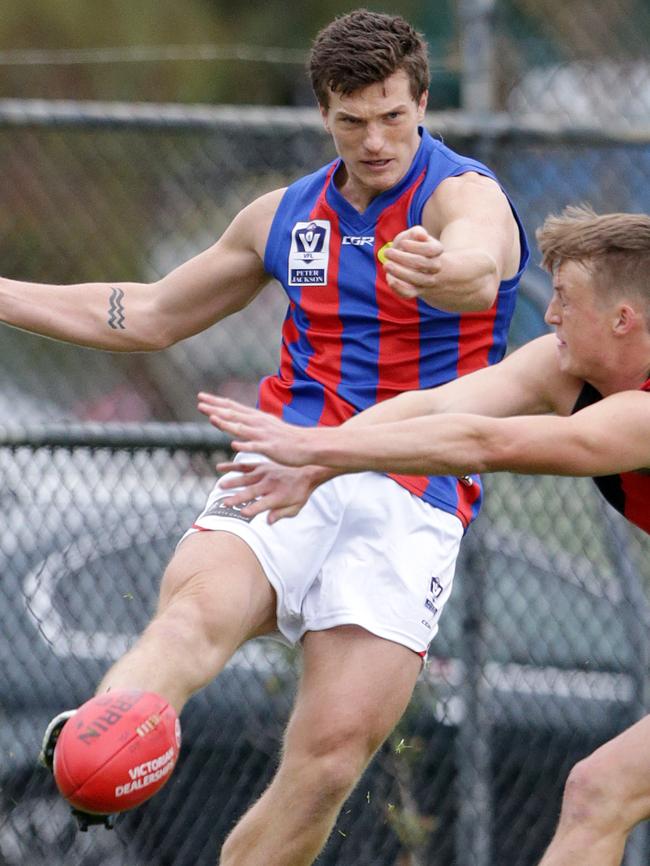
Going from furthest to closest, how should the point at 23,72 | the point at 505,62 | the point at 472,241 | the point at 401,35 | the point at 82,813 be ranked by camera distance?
1. the point at 23,72
2. the point at 505,62
3. the point at 401,35
4. the point at 472,241
5. the point at 82,813

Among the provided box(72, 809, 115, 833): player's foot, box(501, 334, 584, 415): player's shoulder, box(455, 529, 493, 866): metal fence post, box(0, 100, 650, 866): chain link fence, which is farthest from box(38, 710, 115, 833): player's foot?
box(455, 529, 493, 866): metal fence post

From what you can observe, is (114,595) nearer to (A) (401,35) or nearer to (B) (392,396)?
(B) (392,396)

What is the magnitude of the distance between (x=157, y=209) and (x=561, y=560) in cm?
203

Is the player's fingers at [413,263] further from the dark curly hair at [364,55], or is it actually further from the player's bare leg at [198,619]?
the player's bare leg at [198,619]

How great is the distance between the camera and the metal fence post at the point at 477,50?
612 cm

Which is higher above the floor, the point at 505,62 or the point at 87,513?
the point at 505,62

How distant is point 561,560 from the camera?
248 inches

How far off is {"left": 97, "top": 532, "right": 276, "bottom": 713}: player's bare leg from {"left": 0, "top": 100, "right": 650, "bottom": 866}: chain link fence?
4.45 feet

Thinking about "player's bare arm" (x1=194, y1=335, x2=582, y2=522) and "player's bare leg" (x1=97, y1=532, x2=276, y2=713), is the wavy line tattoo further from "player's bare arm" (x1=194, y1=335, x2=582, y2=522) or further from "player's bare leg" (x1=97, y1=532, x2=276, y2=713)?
"player's bare arm" (x1=194, y1=335, x2=582, y2=522)

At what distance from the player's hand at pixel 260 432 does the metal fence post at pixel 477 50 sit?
2489 millimetres

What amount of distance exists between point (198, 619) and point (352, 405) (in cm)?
88

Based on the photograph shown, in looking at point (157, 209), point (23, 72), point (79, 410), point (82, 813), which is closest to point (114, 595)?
point (79, 410)

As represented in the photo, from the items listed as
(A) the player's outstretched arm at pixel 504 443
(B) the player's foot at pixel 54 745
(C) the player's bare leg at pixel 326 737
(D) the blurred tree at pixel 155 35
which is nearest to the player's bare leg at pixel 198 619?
(B) the player's foot at pixel 54 745

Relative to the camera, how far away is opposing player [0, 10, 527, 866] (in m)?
4.56
